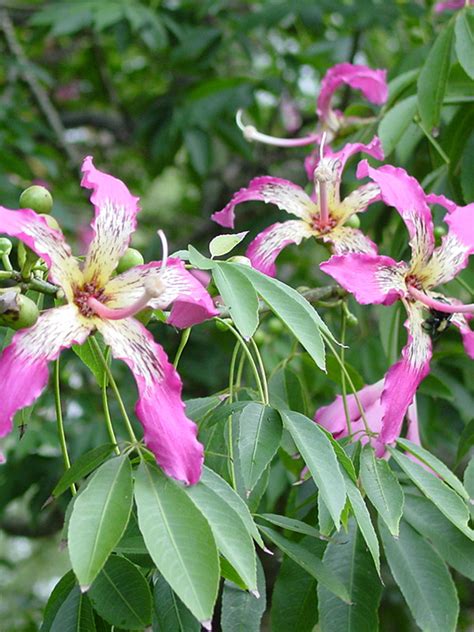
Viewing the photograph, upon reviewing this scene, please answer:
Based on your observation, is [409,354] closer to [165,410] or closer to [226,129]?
[165,410]

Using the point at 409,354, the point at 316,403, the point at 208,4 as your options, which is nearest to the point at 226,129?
the point at 208,4

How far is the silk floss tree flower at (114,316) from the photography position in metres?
0.84

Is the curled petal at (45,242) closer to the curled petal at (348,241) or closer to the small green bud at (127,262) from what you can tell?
the small green bud at (127,262)

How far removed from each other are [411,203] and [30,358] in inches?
20.4

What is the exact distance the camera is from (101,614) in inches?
35.1

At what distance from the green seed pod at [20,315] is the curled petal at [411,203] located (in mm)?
455

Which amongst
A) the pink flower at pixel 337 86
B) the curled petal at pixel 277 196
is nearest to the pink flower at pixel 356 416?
the curled petal at pixel 277 196

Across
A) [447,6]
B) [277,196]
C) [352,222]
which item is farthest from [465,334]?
[447,6]

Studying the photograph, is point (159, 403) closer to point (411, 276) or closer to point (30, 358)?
point (30, 358)

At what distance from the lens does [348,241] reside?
3.94 ft

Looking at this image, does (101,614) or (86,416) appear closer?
(101,614)

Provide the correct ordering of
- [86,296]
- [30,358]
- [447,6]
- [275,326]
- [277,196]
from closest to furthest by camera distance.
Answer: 1. [30,358]
2. [86,296]
3. [277,196]
4. [275,326]
5. [447,6]

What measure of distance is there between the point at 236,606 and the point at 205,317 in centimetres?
31

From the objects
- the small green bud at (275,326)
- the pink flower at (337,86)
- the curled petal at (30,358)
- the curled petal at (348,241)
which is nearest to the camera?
the curled petal at (30,358)
